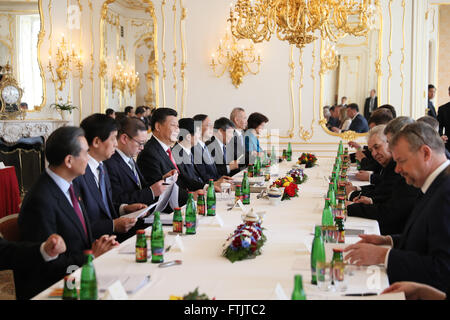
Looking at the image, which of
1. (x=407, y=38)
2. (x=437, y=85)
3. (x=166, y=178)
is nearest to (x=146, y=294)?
(x=166, y=178)

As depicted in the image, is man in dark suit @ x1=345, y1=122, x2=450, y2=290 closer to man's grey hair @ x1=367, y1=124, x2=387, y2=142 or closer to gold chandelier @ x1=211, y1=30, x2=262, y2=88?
man's grey hair @ x1=367, y1=124, x2=387, y2=142

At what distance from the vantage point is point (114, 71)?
32.4ft

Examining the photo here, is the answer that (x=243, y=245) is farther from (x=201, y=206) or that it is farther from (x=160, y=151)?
(x=160, y=151)

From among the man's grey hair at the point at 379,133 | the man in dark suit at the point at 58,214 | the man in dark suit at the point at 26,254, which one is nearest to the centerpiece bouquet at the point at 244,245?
the man in dark suit at the point at 58,214

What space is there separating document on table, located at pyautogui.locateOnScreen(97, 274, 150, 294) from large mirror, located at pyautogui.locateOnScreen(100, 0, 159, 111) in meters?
7.62

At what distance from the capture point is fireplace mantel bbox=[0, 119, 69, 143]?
8.62 m

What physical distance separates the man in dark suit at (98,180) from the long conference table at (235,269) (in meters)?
0.36

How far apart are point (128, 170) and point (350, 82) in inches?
239

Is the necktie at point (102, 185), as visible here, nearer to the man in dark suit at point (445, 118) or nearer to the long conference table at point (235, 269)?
the long conference table at point (235, 269)

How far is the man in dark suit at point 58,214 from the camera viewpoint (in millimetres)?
2568

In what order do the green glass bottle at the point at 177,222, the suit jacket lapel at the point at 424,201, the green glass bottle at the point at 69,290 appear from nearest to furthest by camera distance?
1. the green glass bottle at the point at 69,290
2. the suit jacket lapel at the point at 424,201
3. the green glass bottle at the point at 177,222

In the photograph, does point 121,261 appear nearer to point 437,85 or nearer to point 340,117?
point 340,117

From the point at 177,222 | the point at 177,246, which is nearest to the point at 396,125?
the point at 177,222

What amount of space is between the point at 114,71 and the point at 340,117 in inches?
171
